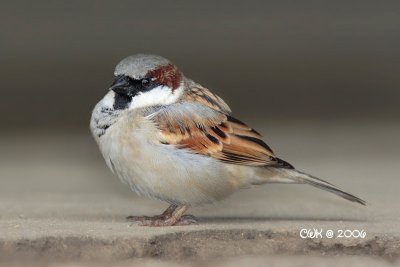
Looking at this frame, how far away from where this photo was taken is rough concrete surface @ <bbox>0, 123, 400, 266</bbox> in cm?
411

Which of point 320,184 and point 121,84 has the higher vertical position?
point 121,84

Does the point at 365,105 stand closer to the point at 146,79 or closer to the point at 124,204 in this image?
the point at 124,204

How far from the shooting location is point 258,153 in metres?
4.94

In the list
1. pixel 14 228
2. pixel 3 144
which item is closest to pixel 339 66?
pixel 3 144

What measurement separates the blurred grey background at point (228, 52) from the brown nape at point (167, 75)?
3482 mm

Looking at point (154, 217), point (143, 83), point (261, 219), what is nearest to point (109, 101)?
point (143, 83)

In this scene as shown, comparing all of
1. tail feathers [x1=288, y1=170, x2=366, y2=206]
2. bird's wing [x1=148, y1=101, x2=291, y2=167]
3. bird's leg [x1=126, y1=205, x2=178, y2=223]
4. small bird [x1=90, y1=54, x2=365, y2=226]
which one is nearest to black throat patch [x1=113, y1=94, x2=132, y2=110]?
small bird [x1=90, y1=54, x2=365, y2=226]

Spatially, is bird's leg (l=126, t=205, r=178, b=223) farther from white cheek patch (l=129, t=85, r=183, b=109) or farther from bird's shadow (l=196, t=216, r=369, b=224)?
white cheek patch (l=129, t=85, r=183, b=109)

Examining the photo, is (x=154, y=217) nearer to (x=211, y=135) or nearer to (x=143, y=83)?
(x=211, y=135)

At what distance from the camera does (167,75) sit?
4.89 metres

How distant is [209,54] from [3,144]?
7.37ft

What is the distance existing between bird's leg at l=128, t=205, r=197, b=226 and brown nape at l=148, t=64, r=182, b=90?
0.57 meters

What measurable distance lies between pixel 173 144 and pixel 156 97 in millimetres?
265

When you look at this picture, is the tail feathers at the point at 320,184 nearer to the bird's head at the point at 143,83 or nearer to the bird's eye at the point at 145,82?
the bird's head at the point at 143,83
